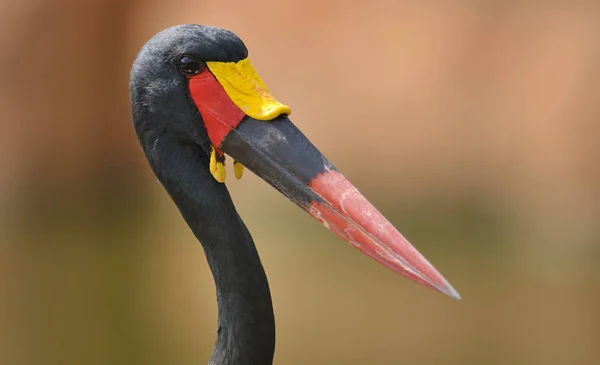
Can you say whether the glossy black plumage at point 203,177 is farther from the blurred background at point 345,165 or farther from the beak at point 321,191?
the blurred background at point 345,165

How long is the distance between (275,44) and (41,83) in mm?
1973

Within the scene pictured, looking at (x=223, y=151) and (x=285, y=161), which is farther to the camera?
(x=223, y=151)

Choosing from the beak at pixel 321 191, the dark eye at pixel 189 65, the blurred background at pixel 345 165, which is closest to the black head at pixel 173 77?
the dark eye at pixel 189 65

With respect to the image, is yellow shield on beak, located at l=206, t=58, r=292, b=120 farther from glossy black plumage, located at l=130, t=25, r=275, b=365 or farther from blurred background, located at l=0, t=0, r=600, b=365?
blurred background, located at l=0, t=0, r=600, b=365

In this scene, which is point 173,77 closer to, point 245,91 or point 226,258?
point 245,91

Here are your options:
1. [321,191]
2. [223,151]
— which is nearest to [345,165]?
[223,151]

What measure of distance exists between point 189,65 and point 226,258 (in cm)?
53

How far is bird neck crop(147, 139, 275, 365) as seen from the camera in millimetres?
2340

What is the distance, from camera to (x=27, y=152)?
688 centimetres

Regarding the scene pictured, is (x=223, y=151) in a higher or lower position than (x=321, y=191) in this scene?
higher

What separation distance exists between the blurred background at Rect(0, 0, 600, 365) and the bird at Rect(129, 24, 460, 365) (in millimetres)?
3705

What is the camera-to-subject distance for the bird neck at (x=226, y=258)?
234 centimetres

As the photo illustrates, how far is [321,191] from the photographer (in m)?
2.25

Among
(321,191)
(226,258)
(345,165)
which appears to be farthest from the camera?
(345,165)
